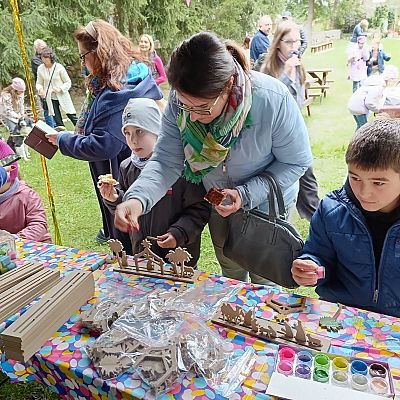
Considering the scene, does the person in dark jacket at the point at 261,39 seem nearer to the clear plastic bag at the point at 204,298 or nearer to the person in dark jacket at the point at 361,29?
the person in dark jacket at the point at 361,29

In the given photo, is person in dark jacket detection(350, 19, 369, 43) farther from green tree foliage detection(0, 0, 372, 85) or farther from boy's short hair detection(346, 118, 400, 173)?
boy's short hair detection(346, 118, 400, 173)

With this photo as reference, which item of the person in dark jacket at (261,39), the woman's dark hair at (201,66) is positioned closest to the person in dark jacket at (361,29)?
the person in dark jacket at (261,39)

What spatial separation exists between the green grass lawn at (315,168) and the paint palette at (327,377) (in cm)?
169

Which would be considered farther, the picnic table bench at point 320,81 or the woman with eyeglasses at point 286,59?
the picnic table bench at point 320,81

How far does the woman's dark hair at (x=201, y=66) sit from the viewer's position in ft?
3.63

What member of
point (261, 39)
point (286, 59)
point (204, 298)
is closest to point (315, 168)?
point (261, 39)

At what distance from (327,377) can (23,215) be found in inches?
59.9

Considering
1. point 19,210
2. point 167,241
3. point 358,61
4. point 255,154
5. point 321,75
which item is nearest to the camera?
point 255,154

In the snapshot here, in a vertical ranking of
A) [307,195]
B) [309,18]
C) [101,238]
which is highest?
[309,18]

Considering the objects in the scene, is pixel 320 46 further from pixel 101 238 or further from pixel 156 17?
pixel 101 238

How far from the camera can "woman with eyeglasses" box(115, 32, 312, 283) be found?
1.13 m

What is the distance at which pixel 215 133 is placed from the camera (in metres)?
1.30

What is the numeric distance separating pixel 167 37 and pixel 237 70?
2.49m

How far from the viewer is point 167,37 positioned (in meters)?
3.50
